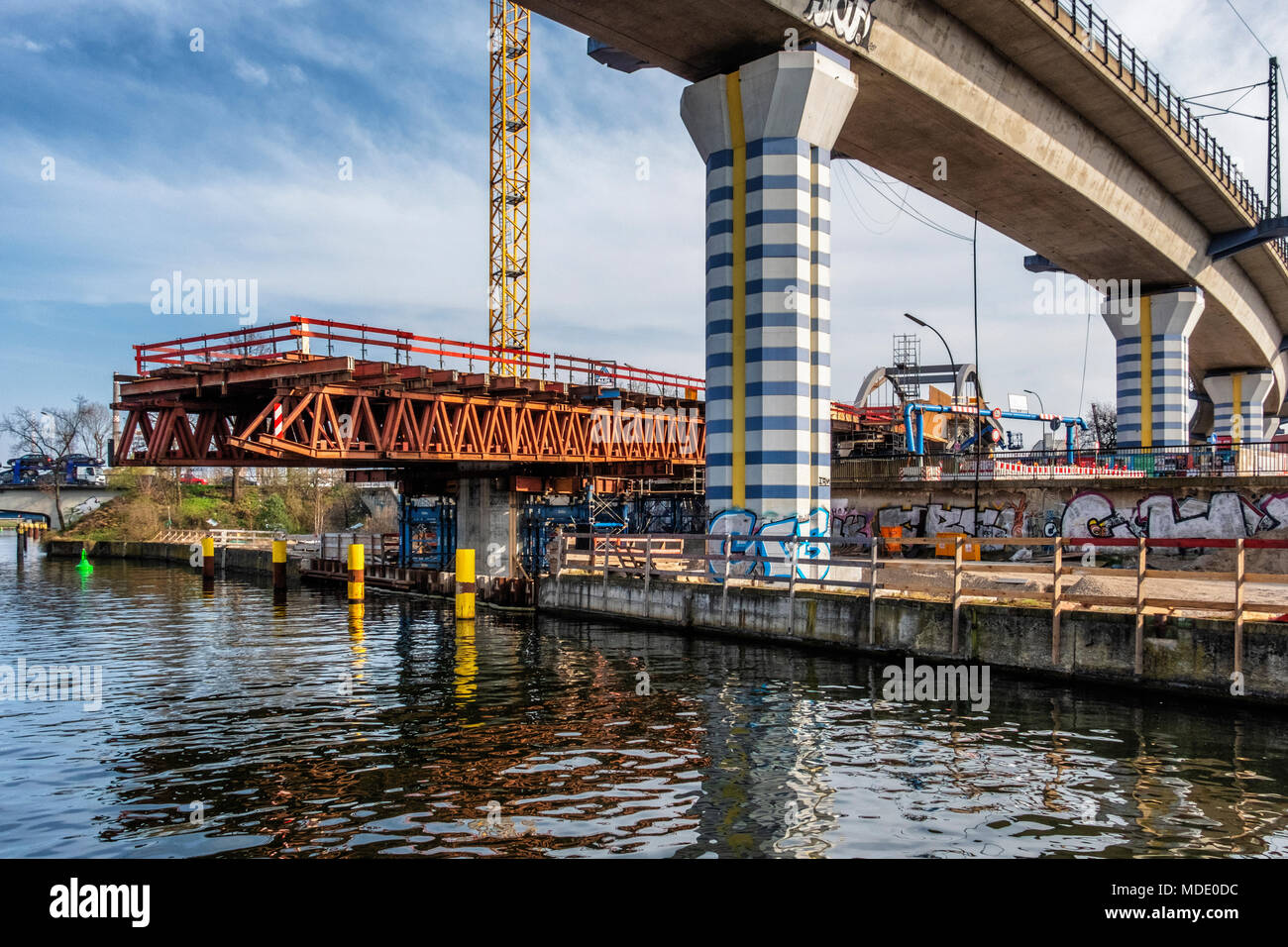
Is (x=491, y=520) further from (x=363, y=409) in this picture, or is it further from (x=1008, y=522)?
(x=1008, y=522)

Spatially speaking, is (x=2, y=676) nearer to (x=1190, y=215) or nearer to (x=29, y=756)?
(x=29, y=756)

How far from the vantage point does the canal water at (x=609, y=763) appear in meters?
9.20

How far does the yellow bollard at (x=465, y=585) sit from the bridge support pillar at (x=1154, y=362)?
111ft

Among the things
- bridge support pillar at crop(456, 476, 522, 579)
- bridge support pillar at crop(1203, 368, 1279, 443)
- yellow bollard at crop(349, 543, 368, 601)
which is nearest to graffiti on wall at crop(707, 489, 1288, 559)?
Answer: bridge support pillar at crop(456, 476, 522, 579)

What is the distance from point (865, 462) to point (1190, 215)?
18.0m

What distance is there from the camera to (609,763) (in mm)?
11891

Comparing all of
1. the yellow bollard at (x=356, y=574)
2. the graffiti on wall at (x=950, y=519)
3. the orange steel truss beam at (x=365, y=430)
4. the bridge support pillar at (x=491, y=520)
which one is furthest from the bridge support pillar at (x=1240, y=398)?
the yellow bollard at (x=356, y=574)

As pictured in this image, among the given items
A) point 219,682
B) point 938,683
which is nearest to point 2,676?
point 219,682

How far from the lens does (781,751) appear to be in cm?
1252

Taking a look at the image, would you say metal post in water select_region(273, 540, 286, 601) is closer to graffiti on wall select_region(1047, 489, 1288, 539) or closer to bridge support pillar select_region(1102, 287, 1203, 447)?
graffiti on wall select_region(1047, 489, 1288, 539)

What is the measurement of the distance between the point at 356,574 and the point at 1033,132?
2686cm

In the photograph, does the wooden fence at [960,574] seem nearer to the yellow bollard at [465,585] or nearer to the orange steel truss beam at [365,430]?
the yellow bollard at [465,585]

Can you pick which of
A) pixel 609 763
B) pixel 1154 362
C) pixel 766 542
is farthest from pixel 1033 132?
pixel 609 763

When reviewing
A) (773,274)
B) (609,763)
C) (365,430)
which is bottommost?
(609,763)
